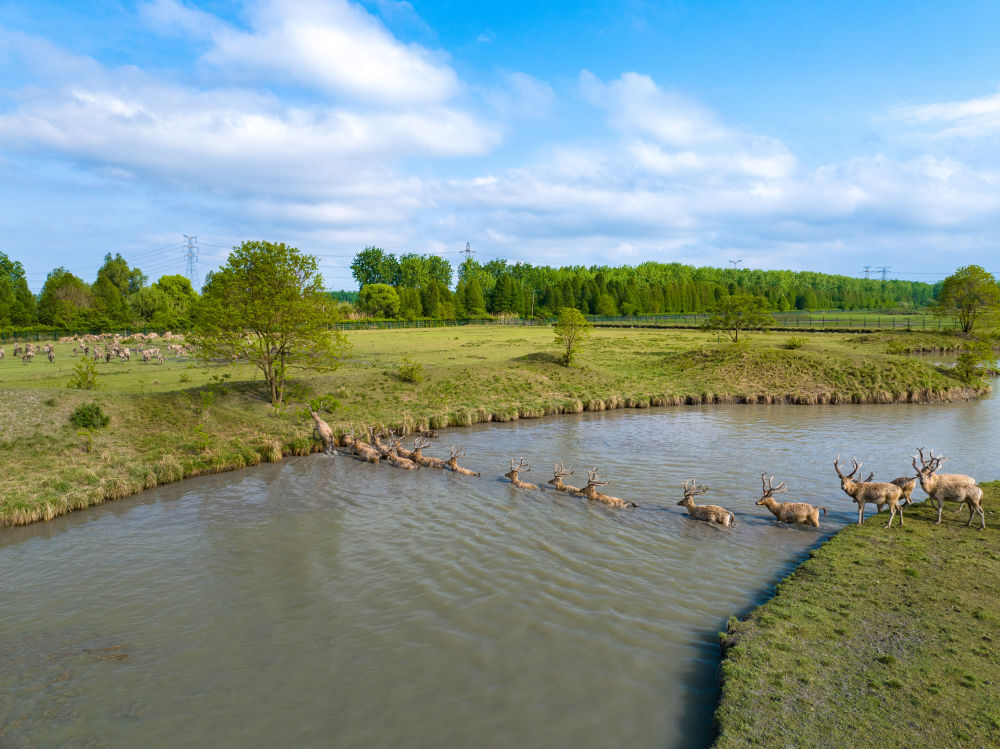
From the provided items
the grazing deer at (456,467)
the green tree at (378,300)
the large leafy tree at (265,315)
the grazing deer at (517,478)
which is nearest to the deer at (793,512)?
the grazing deer at (517,478)

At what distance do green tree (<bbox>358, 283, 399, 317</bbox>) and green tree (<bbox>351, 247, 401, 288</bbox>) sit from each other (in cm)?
2920

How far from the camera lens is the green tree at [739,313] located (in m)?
52.6

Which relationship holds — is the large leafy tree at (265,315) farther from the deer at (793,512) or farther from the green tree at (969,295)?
the green tree at (969,295)

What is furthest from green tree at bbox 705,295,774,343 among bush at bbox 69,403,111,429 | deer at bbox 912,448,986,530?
bush at bbox 69,403,111,429

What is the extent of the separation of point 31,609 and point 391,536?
7.21 metres

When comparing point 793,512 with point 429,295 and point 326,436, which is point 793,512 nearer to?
point 326,436

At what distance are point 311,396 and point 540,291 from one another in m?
132

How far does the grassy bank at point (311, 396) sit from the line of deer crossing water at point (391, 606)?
7.14 ft

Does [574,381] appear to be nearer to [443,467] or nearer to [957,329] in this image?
[443,467]

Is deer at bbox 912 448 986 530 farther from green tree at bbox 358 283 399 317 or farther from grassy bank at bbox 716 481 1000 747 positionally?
green tree at bbox 358 283 399 317

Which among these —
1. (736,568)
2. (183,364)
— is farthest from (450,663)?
(183,364)

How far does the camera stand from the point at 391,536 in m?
14.3

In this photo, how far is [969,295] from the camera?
60.0m

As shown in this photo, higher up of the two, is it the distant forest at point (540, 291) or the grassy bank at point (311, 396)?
the distant forest at point (540, 291)
